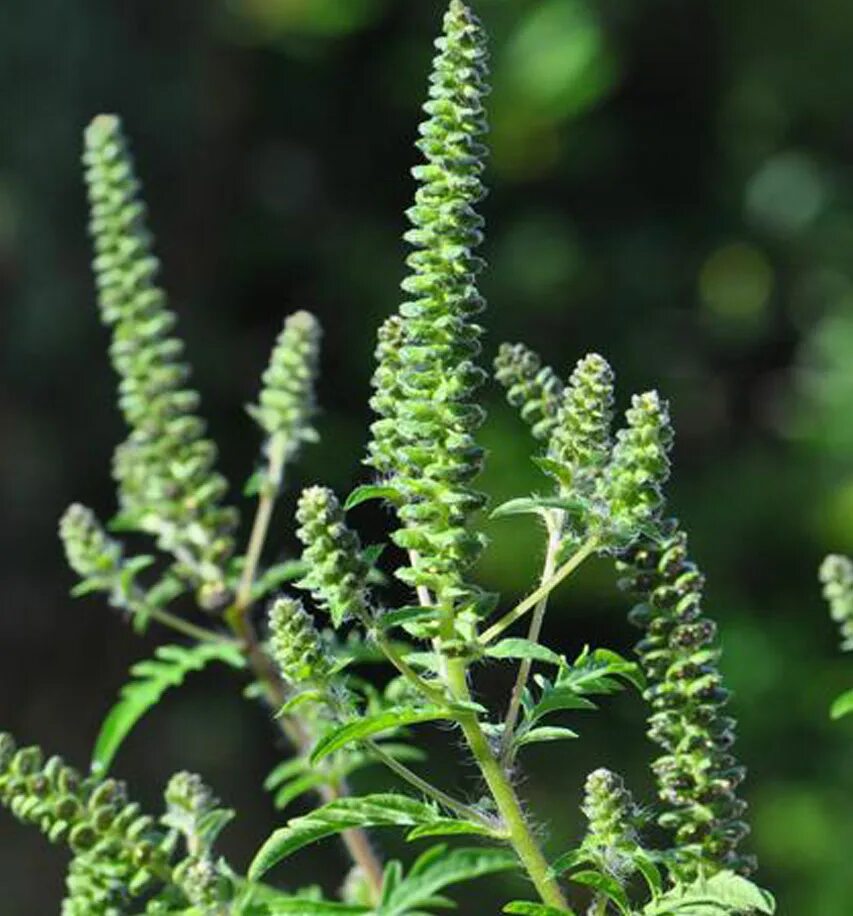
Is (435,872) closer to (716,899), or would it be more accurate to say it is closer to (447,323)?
(716,899)

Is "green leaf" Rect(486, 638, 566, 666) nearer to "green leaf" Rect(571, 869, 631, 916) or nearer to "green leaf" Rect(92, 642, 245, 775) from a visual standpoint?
"green leaf" Rect(571, 869, 631, 916)

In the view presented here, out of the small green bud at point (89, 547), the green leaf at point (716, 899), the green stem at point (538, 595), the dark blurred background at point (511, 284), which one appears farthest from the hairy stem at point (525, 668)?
the dark blurred background at point (511, 284)

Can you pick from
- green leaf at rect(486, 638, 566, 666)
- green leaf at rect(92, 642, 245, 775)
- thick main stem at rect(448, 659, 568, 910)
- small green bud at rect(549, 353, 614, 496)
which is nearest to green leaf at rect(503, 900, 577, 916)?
thick main stem at rect(448, 659, 568, 910)

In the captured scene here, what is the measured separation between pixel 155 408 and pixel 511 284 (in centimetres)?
591

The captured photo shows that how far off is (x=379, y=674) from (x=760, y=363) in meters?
2.15

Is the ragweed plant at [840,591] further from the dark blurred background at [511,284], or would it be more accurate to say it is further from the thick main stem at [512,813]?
the dark blurred background at [511,284]

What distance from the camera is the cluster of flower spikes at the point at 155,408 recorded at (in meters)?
1.72

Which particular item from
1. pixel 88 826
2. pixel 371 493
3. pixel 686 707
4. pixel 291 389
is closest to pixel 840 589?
pixel 686 707

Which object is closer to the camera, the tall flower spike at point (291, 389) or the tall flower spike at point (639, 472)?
the tall flower spike at point (639, 472)

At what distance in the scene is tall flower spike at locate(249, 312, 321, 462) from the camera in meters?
1.72

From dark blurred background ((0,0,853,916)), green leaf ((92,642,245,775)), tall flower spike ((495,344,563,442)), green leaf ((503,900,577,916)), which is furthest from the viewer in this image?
dark blurred background ((0,0,853,916))

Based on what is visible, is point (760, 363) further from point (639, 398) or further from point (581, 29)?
point (639, 398)

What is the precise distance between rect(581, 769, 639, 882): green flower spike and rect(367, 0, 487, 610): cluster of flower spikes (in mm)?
125

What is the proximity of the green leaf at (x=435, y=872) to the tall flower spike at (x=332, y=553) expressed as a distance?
9.9 inches
